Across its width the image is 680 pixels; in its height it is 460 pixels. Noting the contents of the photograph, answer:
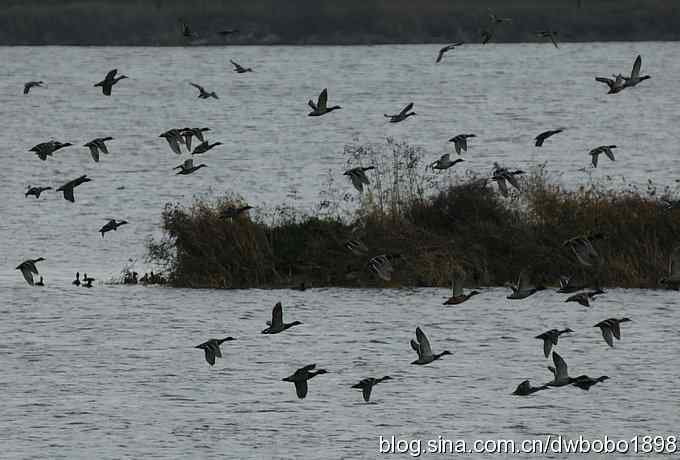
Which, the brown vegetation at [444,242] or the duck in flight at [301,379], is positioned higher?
the brown vegetation at [444,242]

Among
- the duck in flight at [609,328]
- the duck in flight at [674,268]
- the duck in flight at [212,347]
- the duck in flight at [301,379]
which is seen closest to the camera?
the duck in flight at [301,379]

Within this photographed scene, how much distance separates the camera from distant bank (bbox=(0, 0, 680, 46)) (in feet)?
469

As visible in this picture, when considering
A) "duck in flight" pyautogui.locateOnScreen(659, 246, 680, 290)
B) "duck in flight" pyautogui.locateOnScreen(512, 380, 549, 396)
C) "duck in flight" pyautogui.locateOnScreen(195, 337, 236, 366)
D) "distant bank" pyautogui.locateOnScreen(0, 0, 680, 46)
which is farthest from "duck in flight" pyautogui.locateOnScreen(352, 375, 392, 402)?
"distant bank" pyautogui.locateOnScreen(0, 0, 680, 46)

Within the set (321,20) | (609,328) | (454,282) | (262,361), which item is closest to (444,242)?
(454,282)

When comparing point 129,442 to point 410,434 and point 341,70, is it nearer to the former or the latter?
point 410,434

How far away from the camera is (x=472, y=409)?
72.7ft

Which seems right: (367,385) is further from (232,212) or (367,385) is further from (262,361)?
(232,212)

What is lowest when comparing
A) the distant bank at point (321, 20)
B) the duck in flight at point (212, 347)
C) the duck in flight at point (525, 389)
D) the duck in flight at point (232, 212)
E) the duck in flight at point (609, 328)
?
the duck in flight at point (525, 389)

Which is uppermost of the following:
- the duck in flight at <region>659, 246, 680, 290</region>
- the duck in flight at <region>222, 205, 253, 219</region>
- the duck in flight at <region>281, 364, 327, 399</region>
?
the duck in flight at <region>222, 205, 253, 219</region>

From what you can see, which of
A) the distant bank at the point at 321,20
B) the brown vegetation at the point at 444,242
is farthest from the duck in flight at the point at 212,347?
the distant bank at the point at 321,20

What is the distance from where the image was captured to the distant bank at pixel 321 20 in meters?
143

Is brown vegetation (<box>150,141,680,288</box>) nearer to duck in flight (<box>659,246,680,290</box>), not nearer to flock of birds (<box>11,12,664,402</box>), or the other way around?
flock of birds (<box>11,12,664,402</box>)

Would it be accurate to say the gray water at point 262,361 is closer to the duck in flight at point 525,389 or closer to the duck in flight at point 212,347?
the duck in flight at point 525,389

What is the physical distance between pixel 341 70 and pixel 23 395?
491 feet
